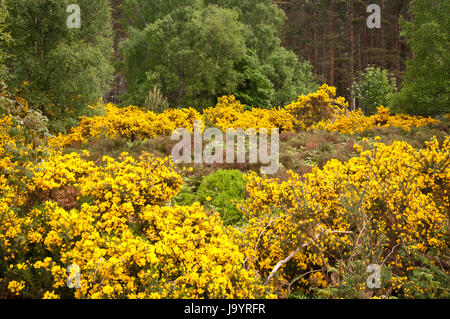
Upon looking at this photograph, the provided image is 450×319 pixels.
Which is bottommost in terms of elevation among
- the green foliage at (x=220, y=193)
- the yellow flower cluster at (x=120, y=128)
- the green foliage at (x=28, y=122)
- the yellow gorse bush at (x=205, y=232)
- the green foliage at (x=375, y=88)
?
the green foliage at (x=220, y=193)

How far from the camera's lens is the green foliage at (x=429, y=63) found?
12.7 m

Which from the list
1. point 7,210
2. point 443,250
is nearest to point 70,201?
point 7,210

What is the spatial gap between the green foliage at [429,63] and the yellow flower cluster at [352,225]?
35.2 feet

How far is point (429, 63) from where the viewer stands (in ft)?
42.9

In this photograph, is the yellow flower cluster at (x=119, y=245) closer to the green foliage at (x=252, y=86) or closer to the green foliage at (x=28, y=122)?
the green foliage at (x=28, y=122)

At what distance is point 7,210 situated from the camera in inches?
140

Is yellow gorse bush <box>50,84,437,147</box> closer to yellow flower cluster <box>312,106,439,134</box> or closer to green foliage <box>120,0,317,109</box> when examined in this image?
yellow flower cluster <box>312,106,439,134</box>

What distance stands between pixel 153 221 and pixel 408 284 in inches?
111

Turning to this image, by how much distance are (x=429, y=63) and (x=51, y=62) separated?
52.5ft

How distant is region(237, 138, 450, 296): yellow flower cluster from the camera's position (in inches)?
135

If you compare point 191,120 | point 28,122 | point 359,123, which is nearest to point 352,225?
point 28,122

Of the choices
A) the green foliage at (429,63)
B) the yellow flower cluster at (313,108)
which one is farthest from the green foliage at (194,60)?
the green foliage at (429,63)

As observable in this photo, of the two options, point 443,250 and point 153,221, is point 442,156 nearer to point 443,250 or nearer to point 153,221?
point 443,250

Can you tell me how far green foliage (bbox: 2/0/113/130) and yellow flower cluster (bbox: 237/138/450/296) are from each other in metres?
12.3
